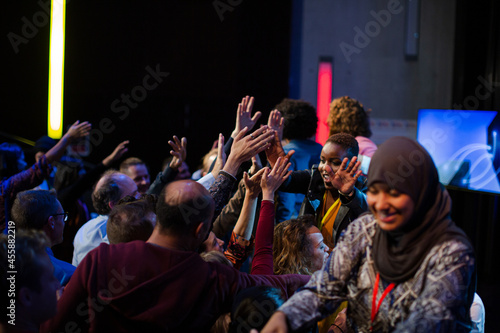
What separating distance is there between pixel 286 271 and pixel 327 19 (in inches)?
189

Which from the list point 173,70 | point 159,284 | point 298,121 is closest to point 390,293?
point 159,284

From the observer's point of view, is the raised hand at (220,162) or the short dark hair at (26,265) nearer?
the short dark hair at (26,265)

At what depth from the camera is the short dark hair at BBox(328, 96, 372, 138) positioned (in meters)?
3.46

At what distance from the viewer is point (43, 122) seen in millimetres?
5219

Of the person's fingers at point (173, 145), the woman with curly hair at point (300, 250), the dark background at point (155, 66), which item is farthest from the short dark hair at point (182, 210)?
the dark background at point (155, 66)

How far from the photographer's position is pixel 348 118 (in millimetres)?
3455

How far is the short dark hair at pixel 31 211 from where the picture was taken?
2312 millimetres

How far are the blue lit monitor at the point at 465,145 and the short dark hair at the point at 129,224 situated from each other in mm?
2205

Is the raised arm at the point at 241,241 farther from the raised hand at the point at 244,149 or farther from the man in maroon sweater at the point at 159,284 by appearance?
the man in maroon sweater at the point at 159,284

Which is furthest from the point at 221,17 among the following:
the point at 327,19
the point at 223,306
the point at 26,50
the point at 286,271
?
the point at 223,306

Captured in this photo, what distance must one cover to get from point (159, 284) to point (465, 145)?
2570 mm

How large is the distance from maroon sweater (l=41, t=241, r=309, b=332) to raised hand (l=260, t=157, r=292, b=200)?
0.56 m

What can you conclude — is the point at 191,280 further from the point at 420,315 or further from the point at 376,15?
the point at 376,15

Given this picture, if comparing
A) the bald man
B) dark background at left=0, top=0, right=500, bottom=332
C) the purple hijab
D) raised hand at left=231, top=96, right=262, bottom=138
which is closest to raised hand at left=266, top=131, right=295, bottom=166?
raised hand at left=231, top=96, right=262, bottom=138
